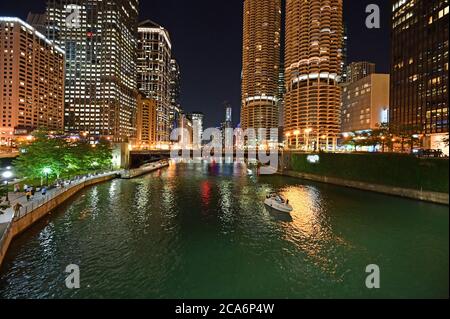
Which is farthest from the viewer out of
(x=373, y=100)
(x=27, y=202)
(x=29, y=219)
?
(x=373, y=100)

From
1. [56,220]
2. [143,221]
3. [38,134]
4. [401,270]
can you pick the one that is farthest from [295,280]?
[38,134]

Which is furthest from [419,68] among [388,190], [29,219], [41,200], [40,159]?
[29,219]

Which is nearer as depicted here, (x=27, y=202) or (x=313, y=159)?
(x=27, y=202)

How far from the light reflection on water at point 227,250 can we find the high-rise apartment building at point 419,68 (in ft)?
207

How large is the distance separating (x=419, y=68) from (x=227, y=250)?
110 m

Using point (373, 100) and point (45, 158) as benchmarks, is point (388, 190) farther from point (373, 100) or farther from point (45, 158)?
point (373, 100)

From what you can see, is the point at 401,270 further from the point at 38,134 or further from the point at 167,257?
the point at 38,134

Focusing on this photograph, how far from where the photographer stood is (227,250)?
27.4 m

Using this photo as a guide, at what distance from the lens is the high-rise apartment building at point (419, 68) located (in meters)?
89.6

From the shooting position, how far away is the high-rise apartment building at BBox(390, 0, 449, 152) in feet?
294

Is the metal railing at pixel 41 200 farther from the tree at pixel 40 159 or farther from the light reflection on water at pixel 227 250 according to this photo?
the tree at pixel 40 159

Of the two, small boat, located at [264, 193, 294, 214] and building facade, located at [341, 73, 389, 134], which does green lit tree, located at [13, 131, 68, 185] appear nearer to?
small boat, located at [264, 193, 294, 214]

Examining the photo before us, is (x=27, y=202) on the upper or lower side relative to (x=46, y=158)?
lower

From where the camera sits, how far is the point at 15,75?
19138 centimetres
